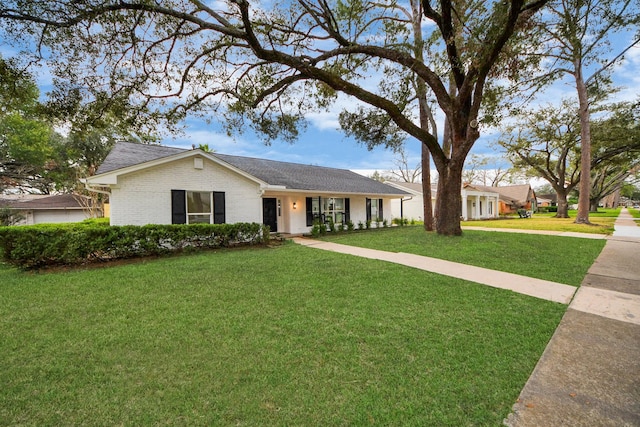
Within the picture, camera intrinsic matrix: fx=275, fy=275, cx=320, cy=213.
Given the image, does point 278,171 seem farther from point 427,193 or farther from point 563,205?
point 563,205

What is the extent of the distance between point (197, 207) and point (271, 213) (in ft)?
14.0

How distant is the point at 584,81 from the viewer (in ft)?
62.3

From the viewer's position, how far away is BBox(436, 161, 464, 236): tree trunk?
10.3 metres

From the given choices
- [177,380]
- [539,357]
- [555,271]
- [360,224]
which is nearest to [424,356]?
[539,357]

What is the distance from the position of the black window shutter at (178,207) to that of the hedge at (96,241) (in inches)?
40.8

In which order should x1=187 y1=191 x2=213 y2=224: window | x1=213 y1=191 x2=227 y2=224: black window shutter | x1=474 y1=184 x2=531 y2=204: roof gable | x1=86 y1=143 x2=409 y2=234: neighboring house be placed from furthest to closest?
x1=474 y1=184 x2=531 y2=204: roof gable, x1=213 y1=191 x2=227 y2=224: black window shutter, x1=187 y1=191 x2=213 y2=224: window, x1=86 y1=143 x2=409 y2=234: neighboring house

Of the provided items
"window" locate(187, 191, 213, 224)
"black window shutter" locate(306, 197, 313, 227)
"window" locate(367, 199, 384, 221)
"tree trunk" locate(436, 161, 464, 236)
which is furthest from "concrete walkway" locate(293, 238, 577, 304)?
"window" locate(367, 199, 384, 221)

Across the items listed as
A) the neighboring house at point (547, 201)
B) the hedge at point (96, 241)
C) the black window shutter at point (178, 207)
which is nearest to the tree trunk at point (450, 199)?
the hedge at point (96, 241)

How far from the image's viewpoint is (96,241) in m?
7.13

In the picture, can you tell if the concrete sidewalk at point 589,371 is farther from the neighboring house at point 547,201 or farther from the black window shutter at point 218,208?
the neighboring house at point 547,201

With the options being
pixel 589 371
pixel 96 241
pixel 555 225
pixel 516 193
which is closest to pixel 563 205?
pixel 555 225

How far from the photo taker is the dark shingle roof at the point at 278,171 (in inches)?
400

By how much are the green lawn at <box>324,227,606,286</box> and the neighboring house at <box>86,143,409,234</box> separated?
4.02 m

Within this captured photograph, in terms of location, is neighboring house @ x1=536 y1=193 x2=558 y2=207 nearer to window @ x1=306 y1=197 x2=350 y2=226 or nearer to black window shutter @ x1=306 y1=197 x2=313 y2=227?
window @ x1=306 y1=197 x2=350 y2=226
